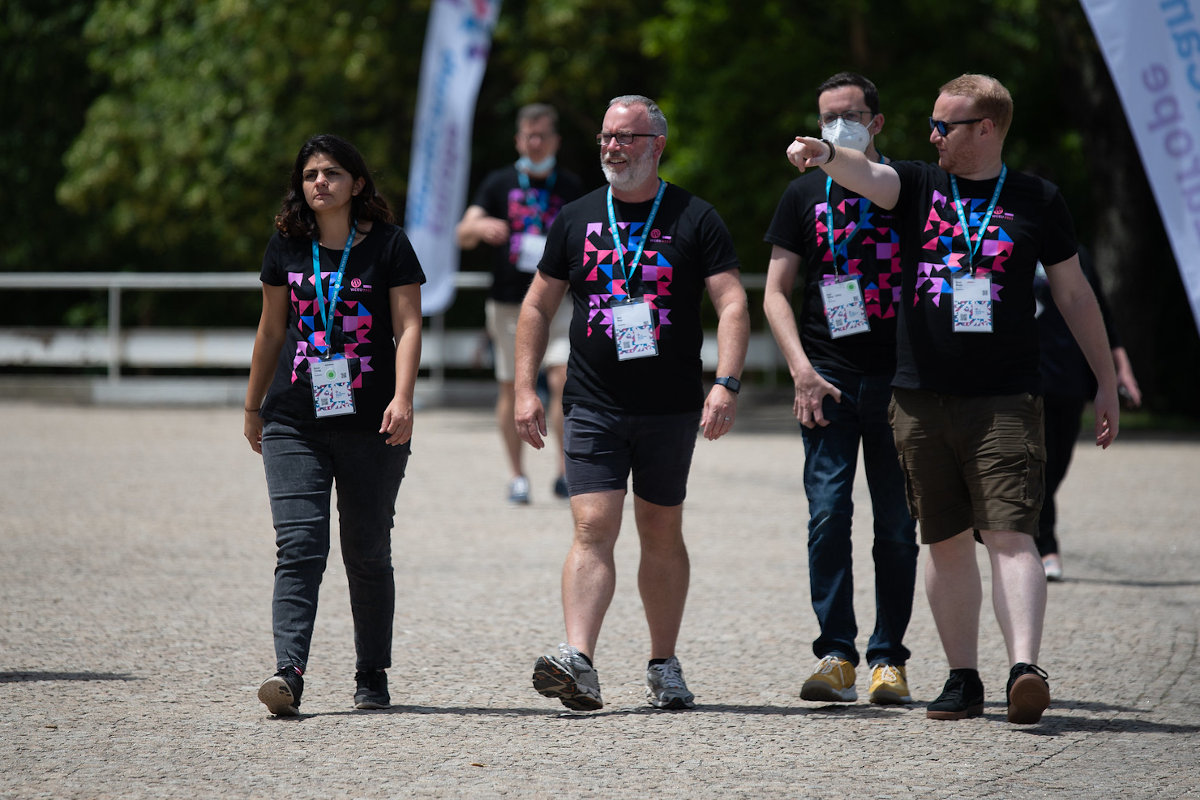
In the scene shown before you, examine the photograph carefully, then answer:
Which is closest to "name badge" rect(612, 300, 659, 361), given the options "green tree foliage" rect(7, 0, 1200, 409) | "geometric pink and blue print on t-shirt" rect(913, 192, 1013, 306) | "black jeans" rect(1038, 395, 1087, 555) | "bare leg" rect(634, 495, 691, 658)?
"bare leg" rect(634, 495, 691, 658)

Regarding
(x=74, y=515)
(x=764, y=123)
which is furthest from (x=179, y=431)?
(x=764, y=123)

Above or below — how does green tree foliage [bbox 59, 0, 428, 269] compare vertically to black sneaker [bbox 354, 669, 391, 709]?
above

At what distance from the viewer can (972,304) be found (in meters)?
5.04

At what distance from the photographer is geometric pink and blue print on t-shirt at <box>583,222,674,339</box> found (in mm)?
5227

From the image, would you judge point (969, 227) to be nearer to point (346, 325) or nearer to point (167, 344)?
point (346, 325)

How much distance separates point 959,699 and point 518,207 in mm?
5665

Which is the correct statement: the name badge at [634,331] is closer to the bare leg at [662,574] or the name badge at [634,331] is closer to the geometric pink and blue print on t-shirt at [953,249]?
the bare leg at [662,574]

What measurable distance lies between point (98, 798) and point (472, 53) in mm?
12072

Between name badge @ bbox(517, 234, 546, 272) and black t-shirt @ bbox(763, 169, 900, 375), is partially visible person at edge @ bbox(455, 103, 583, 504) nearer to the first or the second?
name badge @ bbox(517, 234, 546, 272)

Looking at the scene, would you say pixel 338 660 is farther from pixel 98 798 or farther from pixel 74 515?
pixel 74 515

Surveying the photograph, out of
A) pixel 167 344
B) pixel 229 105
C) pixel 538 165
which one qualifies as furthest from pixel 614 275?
pixel 229 105

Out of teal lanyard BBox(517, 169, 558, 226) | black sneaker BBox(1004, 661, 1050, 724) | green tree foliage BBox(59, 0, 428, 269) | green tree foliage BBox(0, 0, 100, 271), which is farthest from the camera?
green tree foliage BBox(0, 0, 100, 271)

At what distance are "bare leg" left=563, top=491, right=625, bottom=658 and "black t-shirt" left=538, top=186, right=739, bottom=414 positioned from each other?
32cm

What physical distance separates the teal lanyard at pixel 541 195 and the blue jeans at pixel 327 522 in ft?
16.0
